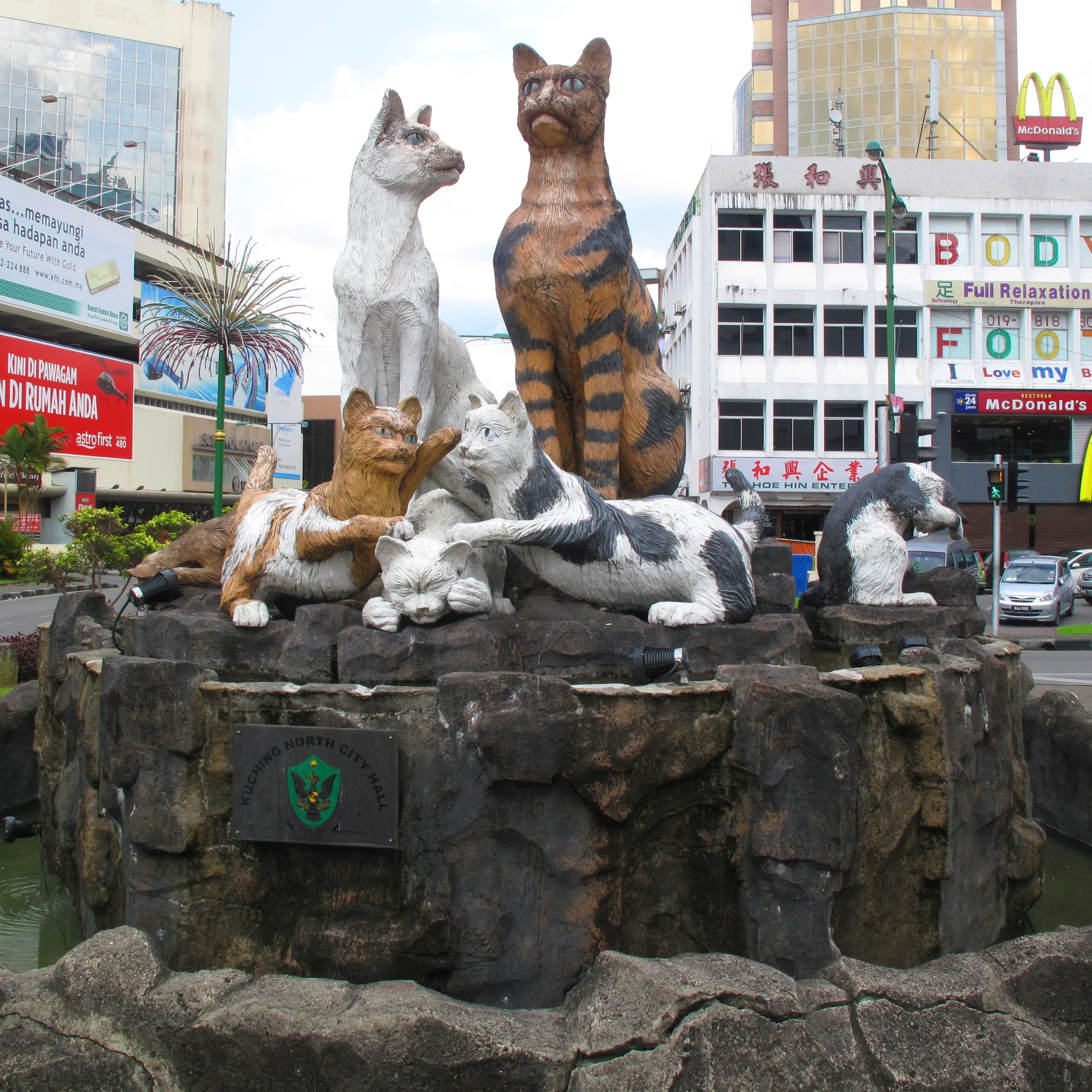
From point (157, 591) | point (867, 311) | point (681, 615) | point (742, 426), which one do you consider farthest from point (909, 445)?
point (867, 311)

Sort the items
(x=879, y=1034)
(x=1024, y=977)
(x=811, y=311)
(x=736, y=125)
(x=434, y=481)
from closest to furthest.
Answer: (x=879, y=1034) → (x=1024, y=977) → (x=434, y=481) → (x=811, y=311) → (x=736, y=125)

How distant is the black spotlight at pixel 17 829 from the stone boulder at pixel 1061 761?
579 centimetres

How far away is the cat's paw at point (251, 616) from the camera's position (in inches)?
149

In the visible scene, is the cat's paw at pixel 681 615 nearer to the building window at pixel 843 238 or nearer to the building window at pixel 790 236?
the building window at pixel 790 236

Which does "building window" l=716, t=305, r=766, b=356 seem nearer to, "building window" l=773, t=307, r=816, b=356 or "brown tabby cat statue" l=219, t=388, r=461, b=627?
"building window" l=773, t=307, r=816, b=356

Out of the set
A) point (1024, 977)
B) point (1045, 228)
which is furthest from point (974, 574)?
point (1045, 228)

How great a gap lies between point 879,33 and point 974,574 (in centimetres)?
3640

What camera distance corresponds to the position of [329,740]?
3041mm

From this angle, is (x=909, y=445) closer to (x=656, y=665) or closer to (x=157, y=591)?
(x=656, y=665)

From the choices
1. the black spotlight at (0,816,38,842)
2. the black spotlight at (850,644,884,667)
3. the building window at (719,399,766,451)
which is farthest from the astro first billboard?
the black spotlight at (850,644,884,667)

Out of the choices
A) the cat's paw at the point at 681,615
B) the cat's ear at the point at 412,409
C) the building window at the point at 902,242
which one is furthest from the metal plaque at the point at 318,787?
the building window at the point at 902,242

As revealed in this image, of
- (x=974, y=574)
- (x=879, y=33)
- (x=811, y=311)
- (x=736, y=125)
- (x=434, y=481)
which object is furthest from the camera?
(x=736, y=125)

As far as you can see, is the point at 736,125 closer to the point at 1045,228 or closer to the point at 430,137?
the point at 1045,228

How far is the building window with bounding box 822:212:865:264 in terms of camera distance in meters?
25.8
